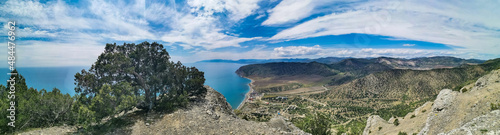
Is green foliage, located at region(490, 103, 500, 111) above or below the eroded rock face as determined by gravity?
above

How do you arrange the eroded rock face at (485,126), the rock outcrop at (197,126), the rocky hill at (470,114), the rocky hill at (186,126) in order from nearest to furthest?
the eroded rock face at (485,126)
the rocky hill at (470,114)
the rocky hill at (186,126)
the rock outcrop at (197,126)

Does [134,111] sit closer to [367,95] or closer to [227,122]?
[227,122]

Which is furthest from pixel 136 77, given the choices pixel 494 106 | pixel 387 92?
pixel 387 92

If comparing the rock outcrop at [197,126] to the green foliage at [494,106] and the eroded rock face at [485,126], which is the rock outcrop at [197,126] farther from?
the green foliage at [494,106]

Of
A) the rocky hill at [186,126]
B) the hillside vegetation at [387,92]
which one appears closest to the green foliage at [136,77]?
the rocky hill at [186,126]

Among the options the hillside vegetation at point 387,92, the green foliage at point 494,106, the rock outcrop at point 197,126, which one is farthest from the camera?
the hillside vegetation at point 387,92

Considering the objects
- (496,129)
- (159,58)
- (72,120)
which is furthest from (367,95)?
(72,120)

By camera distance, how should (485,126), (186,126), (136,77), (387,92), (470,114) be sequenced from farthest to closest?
(387,92) < (136,77) < (186,126) < (470,114) < (485,126)

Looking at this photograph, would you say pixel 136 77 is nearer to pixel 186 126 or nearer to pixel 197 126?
pixel 186 126

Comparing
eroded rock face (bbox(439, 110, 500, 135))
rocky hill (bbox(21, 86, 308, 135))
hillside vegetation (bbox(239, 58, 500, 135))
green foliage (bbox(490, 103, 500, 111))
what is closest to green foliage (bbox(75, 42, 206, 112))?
rocky hill (bbox(21, 86, 308, 135))

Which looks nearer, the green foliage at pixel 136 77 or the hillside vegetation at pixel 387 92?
the green foliage at pixel 136 77

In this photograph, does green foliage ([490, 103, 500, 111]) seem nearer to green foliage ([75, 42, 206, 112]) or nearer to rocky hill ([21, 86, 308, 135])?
rocky hill ([21, 86, 308, 135])
